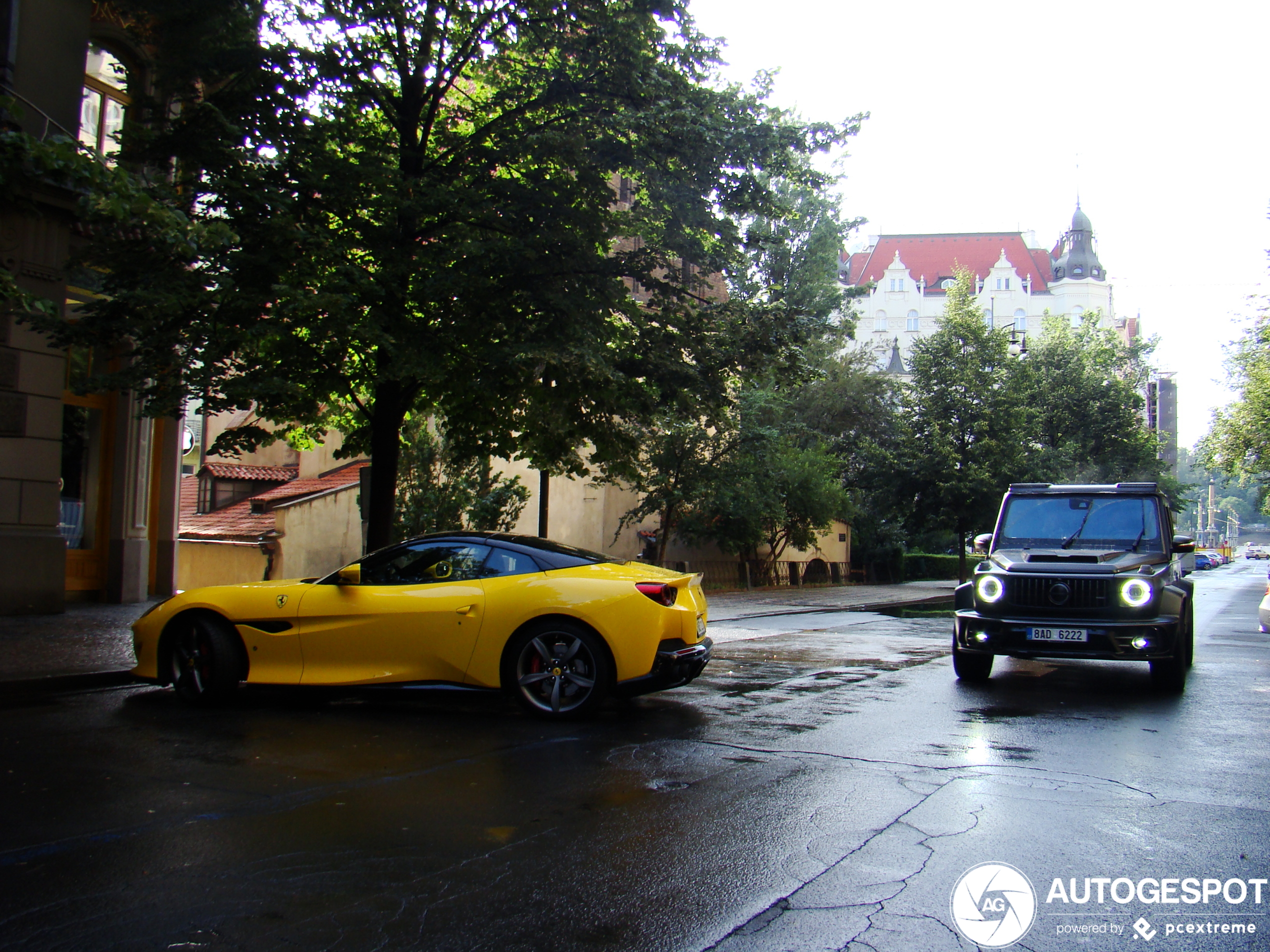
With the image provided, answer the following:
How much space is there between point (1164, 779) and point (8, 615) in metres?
13.1

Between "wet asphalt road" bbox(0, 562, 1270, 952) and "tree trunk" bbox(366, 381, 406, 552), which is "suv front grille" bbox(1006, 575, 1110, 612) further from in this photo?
"tree trunk" bbox(366, 381, 406, 552)

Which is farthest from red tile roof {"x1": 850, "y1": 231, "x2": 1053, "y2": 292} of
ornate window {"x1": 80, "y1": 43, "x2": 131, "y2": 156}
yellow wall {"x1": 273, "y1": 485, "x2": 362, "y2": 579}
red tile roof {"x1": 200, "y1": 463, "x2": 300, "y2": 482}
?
ornate window {"x1": 80, "y1": 43, "x2": 131, "y2": 156}

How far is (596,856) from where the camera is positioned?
13.1 feet

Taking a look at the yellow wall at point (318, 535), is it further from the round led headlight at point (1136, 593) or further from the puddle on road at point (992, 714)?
the round led headlight at point (1136, 593)

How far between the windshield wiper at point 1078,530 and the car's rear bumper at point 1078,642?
1512mm

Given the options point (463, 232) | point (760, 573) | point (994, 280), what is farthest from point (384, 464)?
point (994, 280)

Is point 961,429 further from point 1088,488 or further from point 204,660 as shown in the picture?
point 204,660

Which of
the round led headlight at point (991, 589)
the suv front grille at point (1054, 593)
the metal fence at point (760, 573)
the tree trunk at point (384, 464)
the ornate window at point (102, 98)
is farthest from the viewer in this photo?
the metal fence at point (760, 573)

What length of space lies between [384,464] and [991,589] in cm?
729

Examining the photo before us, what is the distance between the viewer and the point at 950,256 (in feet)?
337

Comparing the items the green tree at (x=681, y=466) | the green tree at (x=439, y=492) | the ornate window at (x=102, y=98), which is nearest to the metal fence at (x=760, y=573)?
the green tree at (x=681, y=466)

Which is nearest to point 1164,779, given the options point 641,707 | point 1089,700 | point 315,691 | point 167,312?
point 1089,700

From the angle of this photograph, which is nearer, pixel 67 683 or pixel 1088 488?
pixel 67 683

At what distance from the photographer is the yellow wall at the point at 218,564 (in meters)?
21.5
